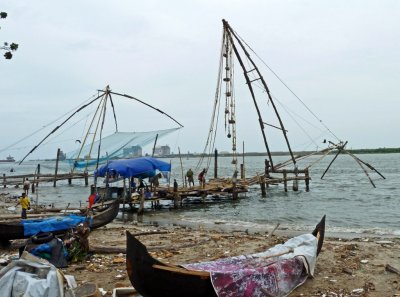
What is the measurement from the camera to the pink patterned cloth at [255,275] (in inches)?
220

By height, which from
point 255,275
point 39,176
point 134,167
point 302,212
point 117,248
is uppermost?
point 134,167

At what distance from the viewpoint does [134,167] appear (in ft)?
59.8

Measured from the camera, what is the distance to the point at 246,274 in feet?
18.8

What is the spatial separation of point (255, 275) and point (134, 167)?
42.6 ft

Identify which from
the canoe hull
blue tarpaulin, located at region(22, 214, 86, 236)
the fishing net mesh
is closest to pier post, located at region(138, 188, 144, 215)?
the fishing net mesh

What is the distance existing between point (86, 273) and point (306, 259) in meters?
3.80

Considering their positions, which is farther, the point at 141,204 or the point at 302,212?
→ the point at 302,212

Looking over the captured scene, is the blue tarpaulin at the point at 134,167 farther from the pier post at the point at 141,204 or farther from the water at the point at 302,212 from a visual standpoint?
the water at the point at 302,212

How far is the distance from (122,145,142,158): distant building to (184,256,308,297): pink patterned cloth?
50.5 ft

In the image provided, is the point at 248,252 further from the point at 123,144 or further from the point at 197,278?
the point at 123,144

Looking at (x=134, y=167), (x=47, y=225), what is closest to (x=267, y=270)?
(x=47, y=225)

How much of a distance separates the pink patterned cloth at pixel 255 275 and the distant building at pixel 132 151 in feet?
50.5

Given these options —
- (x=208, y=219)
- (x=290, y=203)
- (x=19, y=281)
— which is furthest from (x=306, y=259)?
(x=290, y=203)

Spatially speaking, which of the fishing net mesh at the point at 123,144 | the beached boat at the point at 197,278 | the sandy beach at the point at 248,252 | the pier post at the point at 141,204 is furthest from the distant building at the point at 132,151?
the beached boat at the point at 197,278
